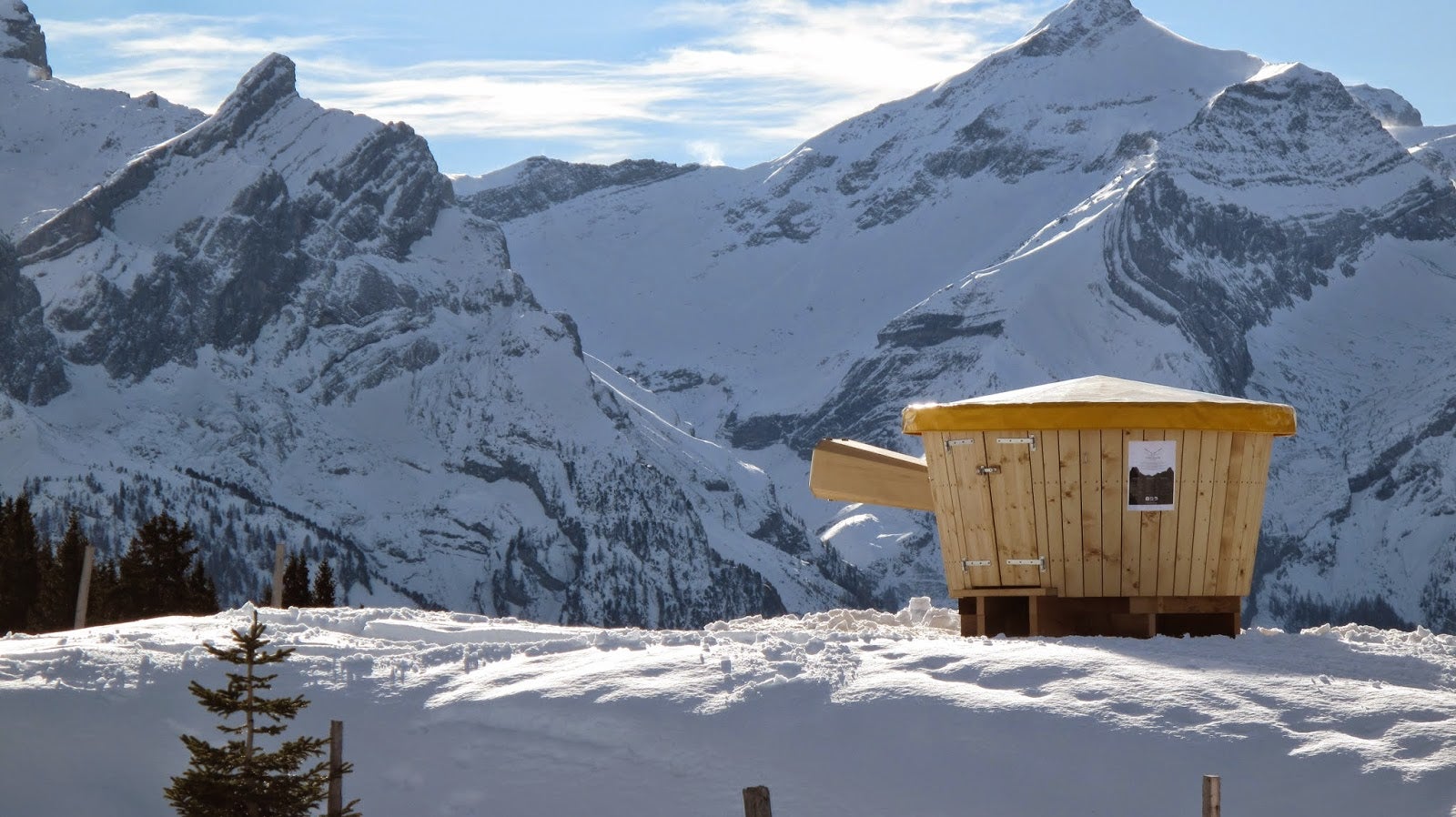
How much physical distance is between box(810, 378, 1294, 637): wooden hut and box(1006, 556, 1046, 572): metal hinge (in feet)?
0.03

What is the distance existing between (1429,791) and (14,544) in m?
41.6

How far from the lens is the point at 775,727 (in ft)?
54.1

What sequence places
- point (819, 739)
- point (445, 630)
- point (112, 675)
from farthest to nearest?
point (445, 630), point (112, 675), point (819, 739)

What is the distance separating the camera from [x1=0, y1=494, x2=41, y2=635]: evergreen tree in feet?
152

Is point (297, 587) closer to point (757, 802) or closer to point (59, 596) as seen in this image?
point (59, 596)

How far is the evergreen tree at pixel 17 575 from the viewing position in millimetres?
46188

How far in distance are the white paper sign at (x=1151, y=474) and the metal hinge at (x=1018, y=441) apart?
41.0 inches

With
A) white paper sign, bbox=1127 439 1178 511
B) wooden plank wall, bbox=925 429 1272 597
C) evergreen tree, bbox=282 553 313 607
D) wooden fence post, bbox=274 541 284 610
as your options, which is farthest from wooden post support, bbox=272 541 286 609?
evergreen tree, bbox=282 553 313 607

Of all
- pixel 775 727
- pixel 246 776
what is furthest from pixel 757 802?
pixel 246 776

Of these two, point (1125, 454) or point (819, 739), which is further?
point (1125, 454)

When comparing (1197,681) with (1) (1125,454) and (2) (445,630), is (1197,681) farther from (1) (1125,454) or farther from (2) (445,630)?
(2) (445,630)

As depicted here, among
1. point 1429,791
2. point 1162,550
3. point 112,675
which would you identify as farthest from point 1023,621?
point 112,675

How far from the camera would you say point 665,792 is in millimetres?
15719

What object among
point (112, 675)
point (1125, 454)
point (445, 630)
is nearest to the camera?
point (112, 675)
